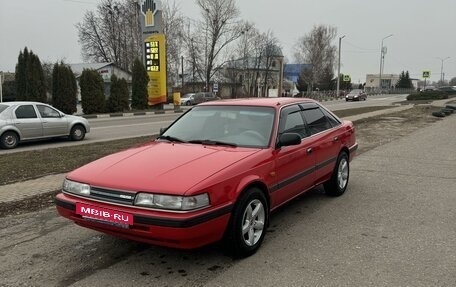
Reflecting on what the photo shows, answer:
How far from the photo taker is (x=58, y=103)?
95.7 feet

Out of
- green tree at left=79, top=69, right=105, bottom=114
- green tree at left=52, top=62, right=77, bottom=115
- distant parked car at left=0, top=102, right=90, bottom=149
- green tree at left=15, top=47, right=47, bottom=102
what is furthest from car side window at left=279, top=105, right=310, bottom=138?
green tree at left=79, top=69, right=105, bottom=114

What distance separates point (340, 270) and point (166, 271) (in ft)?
5.17

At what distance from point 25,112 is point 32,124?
1.40 ft

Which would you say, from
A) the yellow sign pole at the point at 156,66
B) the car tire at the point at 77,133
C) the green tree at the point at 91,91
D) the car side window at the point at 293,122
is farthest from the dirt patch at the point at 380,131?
the green tree at the point at 91,91

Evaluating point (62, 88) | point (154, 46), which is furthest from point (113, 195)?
point (154, 46)

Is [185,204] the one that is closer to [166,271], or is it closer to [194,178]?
[194,178]

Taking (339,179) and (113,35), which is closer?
(339,179)

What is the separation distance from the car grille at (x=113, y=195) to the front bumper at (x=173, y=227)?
5 centimetres

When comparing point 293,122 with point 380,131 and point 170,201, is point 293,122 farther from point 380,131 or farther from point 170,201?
point 380,131

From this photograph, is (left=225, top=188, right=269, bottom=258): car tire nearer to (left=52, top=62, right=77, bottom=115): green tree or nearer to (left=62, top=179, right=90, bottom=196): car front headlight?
(left=62, top=179, right=90, bottom=196): car front headlight

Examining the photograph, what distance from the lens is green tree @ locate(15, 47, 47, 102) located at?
93.4ft

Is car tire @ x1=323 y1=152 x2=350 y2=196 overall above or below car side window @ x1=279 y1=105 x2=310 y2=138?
below

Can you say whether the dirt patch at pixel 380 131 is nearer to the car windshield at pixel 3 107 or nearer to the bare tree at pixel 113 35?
the car windshield at pixel 3 107

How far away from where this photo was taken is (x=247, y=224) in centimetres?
429
